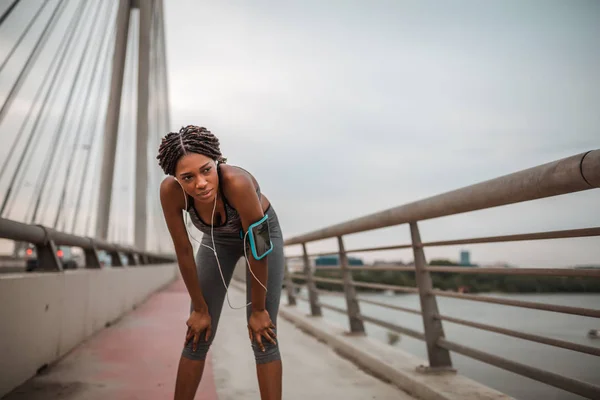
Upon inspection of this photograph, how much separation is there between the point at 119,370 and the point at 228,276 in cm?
160

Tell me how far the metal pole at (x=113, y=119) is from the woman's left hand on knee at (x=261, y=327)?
867 cm

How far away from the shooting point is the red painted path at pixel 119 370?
9.89 feet

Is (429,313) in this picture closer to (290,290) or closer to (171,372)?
(171,372)

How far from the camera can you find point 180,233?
2.22 metres

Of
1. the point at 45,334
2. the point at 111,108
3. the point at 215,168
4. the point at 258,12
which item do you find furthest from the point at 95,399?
the point at 111,108

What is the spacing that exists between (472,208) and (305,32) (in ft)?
18.6

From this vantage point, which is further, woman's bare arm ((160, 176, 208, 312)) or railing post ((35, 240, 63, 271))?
railing post ((35, 240, 63, 271))

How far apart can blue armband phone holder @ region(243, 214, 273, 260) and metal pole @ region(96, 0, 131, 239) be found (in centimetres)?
877

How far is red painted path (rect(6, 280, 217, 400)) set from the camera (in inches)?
119

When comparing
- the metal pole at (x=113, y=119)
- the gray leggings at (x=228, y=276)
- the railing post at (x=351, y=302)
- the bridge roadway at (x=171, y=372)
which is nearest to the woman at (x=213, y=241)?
the gray leggings at (x=228, y=276)

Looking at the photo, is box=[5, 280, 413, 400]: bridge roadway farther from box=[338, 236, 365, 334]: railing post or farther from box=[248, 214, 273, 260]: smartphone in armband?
box=[248, 214, 273, 260]: smartphone in armband

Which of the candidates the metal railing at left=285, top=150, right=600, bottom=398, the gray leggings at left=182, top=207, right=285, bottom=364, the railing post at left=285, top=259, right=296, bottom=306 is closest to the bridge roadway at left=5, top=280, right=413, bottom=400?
the metal railing at left=285, top=150, right=600, bottom=398

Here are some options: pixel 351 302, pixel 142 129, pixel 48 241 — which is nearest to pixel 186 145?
pixel 48 241

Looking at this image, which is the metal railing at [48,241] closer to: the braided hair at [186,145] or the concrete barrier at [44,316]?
the concrete barrier at [44,316]
